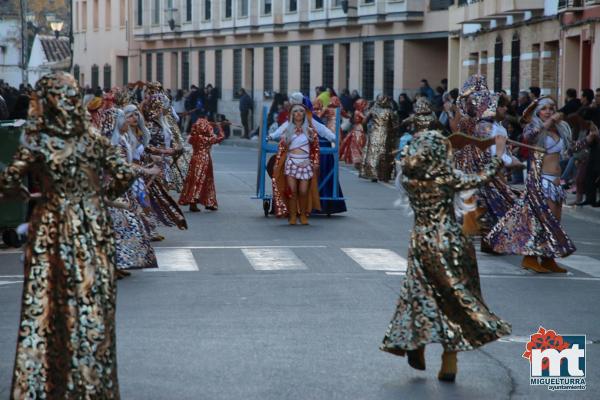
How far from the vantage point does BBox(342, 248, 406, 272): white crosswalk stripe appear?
48.1 feet

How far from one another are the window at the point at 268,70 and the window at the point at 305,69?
2.68m

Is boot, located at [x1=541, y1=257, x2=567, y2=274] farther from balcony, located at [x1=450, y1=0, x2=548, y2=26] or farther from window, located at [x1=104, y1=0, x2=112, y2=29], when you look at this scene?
window, located at [x1=104, y1=0, x2=112, y2=29]

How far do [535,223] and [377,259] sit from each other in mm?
1744

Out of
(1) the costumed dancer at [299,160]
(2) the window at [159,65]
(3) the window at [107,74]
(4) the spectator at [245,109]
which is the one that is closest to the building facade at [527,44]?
(4) the spectator at [245,109]

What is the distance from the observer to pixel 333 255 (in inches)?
622

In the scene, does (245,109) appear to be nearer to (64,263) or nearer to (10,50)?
(10,50)

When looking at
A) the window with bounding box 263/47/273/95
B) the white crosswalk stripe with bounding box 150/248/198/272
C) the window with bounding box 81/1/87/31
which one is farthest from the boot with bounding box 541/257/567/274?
the window with bounding box 81/1/87/31

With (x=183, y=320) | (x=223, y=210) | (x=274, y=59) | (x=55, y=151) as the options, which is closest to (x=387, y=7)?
(x=274, y=59)

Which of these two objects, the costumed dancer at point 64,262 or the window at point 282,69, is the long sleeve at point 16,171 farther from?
the window at point 282,69

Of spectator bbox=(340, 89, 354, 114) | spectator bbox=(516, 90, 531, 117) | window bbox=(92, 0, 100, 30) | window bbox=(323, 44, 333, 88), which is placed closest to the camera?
spectator bbox=(516, 90, 531, 117)

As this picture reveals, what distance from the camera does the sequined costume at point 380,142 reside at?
101 feet

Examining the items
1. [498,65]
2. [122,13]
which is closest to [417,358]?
[498,65]

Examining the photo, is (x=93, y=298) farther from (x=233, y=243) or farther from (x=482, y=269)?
(x=233, y=243)

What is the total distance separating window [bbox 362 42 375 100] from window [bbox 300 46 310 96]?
515 cm
